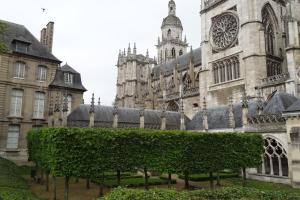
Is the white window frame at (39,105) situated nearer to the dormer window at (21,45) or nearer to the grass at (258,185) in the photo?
the dormer window at (21,45)

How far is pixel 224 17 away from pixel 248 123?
17420 millimetres

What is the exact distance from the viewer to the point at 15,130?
2403 cm

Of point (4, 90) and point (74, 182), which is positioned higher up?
point (4, 90)

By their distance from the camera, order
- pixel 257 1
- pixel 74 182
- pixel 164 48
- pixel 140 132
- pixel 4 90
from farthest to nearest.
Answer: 1. pixel 164 48
2. pixel 257 1
3. pixel 4 90
4. pixel 74 182
5. pixel 140 132

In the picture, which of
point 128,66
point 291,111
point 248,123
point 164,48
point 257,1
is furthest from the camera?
point 164,48

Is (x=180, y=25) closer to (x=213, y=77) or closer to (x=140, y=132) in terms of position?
(x=213, y=77)

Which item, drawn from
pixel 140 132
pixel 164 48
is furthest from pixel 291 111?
pixel 164 48

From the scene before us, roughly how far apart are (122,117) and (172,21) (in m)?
40.3

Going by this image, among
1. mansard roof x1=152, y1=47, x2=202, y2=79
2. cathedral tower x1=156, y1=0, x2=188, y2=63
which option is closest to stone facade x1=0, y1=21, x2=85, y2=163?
mansard roof x1=152, y1=47, x2=202, y2=79

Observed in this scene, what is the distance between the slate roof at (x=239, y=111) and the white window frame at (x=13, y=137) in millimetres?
17346

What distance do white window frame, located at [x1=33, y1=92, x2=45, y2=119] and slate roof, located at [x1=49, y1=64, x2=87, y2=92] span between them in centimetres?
139

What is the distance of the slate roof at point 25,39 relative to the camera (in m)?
25.2

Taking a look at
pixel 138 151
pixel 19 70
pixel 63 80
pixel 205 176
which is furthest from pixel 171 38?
pixel 138 151

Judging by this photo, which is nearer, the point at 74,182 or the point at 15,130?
the point at 74,182
